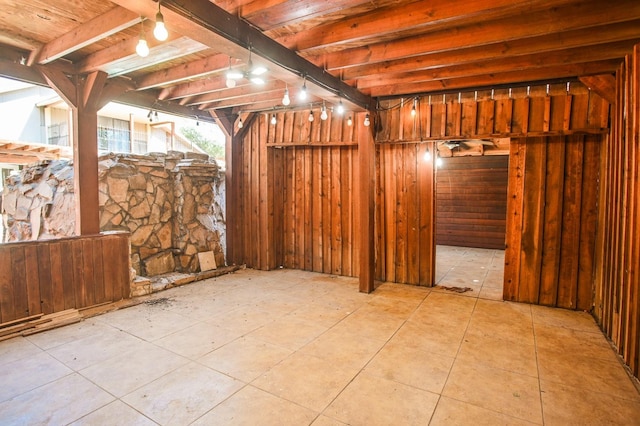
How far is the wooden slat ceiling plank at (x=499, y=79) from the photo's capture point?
354 cm

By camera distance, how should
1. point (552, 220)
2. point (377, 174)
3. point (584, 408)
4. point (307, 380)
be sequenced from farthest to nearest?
point (377, 174), point (552, 220), point (307, 380), point (584, 408)

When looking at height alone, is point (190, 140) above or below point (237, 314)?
above

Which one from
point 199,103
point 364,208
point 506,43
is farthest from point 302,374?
point 199,103

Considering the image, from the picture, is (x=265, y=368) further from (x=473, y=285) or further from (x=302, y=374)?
(x=473, y=285)

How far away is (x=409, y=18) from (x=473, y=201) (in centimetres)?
713

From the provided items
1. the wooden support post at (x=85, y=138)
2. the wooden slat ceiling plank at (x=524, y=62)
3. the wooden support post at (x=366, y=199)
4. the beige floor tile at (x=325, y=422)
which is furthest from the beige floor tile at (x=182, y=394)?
the wooden slat ceiling plank at (x=524, y=62)

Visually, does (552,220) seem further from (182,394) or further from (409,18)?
(182,394)

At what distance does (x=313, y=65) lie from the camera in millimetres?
3434

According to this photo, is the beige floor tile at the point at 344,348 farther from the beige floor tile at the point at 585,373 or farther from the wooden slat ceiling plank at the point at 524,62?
the wooden slat ceiling plank at the point at 524,62

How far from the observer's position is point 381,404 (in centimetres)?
229

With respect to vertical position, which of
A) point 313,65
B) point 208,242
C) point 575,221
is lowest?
point 208,242

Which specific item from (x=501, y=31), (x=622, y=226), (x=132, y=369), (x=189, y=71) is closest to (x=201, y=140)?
(x=189, y=71)

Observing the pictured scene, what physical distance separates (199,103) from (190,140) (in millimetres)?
8494

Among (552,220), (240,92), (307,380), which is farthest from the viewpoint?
(240,92)
